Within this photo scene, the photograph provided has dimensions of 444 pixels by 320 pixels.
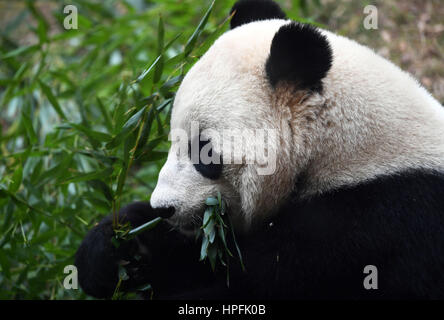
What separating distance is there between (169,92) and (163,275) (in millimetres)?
818

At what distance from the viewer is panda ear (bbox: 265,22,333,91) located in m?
1.79

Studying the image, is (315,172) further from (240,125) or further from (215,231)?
(215,231)

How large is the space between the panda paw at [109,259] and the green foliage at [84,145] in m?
0.14

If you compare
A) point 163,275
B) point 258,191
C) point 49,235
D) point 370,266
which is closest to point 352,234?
point 370,266

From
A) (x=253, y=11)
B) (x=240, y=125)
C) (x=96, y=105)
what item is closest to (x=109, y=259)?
(x=240, y=125)

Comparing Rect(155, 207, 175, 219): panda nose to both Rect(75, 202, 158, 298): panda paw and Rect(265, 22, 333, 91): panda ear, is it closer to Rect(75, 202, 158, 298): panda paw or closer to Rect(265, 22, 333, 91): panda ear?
Rect(75, 202, 158, 298): panda paw

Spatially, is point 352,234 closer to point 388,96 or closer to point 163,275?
point 388,96

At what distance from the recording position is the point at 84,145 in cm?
320

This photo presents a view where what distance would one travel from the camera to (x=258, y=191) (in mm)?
1939

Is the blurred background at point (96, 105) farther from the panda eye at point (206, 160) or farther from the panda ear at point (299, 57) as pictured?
the panda ear at point (299, 57)

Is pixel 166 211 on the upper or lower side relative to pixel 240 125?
lower

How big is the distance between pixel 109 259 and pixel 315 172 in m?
0.97

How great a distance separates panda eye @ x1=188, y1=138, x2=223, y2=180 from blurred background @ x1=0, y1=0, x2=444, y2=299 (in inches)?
14.0


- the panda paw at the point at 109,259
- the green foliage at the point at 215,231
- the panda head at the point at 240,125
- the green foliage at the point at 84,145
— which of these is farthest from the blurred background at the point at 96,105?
the green foliage at the point at 215,231
